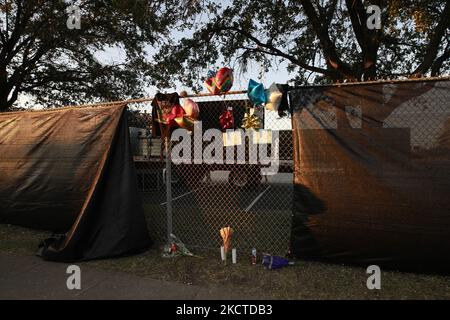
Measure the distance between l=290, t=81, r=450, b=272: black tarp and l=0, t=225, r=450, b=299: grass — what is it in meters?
0.19

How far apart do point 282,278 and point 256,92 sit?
2473mm

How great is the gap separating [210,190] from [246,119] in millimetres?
6965

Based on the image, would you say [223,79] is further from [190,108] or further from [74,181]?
[74,181]

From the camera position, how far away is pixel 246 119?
4.64m

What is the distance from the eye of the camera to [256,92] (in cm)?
439

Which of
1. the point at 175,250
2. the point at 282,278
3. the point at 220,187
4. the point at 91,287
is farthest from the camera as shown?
the point at 220,187

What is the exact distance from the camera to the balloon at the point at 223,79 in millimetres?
4504

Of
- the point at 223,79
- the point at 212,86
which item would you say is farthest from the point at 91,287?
the point at 223,79

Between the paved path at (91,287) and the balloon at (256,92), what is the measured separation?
250 cm

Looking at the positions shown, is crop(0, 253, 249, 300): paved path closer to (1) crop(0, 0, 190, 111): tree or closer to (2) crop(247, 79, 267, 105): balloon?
(2) crop(247, 79, 267, 105): balloon

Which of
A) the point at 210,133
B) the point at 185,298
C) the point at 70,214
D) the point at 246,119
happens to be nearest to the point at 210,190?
the point at 210,133

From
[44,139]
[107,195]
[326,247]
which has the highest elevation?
[44,139]

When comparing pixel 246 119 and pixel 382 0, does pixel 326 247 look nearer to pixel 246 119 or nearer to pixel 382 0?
pixel 246 119

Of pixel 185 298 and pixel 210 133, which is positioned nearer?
pixel 185 298
